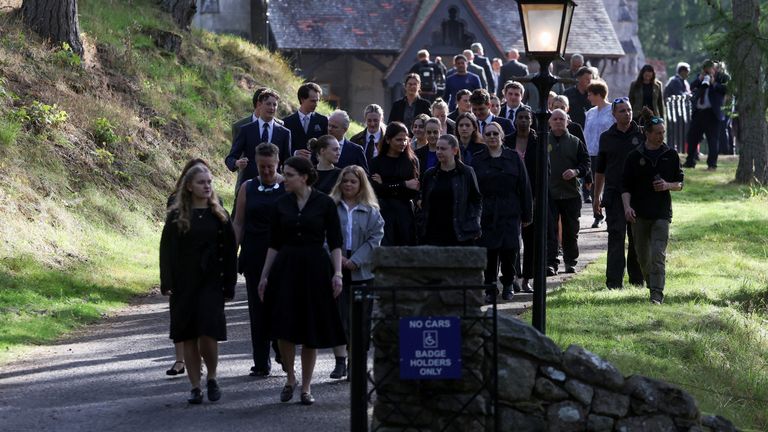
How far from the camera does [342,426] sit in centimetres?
982

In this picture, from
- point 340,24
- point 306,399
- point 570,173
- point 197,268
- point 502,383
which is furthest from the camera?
point 340,24

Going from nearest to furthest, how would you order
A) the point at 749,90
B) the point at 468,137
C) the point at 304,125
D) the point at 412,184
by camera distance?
the point at 412,184, the point at 468,137, the point at 304,125, the point at 749,90

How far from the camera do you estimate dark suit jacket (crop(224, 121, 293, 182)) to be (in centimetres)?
1412

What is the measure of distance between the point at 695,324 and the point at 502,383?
197 inches

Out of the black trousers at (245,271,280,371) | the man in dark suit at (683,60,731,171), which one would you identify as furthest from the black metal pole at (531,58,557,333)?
the man in dark suit at (683,60,731,171)

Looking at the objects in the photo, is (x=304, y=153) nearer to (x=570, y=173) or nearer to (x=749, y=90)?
(x=570, y=173)

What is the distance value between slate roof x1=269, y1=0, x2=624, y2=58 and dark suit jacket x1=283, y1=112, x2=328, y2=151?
32347 millimetres

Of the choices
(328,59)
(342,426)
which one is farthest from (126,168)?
(328,59)

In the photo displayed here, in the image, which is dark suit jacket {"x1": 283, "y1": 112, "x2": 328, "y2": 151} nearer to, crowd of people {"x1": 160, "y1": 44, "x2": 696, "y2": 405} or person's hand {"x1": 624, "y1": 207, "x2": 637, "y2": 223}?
crowd of people {"x1": 160, "y1": 44, "x2": 696, "y2": 405}

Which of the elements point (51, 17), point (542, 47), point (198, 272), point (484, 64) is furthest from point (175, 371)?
point (484, 64)

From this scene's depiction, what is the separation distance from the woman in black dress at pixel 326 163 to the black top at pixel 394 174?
114 cm

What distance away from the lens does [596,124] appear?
1902cm

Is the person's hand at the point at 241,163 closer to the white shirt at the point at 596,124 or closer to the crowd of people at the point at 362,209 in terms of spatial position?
the crowd of people at the point at 362,209

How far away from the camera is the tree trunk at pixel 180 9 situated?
2825 cm
